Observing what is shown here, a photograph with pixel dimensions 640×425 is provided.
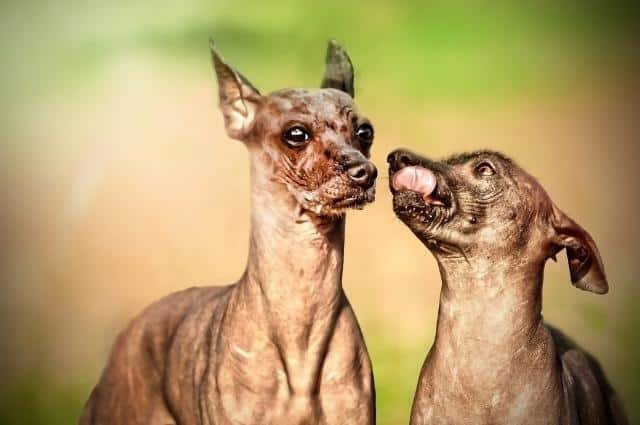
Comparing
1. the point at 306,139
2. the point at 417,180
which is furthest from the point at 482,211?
the point at 306,139

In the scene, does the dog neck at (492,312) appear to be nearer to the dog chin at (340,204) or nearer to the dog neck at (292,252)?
the dog chin at (340,204)

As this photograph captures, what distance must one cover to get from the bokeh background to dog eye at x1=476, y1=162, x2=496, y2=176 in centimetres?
171

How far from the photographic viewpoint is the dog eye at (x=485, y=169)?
476 cm

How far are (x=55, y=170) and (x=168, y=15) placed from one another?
45.0 inches

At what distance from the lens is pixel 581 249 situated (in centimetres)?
482

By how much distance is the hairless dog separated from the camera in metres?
4.84

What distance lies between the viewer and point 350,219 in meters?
6.52

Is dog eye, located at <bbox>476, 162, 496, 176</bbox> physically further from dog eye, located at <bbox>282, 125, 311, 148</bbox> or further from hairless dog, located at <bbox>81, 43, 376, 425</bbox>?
dog eye, located at <bbox>282, 125, 311, 148</bbox>

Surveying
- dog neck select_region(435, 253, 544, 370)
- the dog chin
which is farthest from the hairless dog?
dog neck select_region(435, 253, 544, 370)

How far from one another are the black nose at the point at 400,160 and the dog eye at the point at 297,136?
385 mm

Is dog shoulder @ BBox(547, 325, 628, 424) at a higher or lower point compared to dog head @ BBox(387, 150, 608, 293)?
lower

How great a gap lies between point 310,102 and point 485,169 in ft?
2.71

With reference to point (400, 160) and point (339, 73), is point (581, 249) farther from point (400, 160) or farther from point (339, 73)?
point (339, 73)

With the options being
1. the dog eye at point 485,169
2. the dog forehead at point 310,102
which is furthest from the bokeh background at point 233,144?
the dog eye at point 485,169
